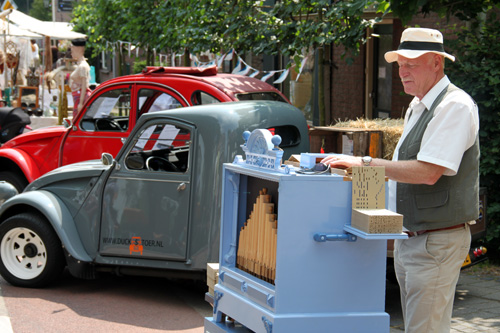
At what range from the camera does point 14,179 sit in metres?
10.0

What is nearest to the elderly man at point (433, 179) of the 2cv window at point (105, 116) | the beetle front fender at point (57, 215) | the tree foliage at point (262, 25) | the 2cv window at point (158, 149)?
the 2cv window at point (158, 149)


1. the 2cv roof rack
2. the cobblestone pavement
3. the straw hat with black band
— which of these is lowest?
the cobblestone pavement

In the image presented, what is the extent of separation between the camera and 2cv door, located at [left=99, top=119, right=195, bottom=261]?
21.4 ft

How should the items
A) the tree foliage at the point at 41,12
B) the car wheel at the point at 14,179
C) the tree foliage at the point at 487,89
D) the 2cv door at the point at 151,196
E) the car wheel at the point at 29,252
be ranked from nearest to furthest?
the 2cv door at the point at 151,196, the car wheel at the point at 29,252, the tree foliage at the point at 487,89, the car wheel at the point at 14,179, the tree foliage at the point at 41,12

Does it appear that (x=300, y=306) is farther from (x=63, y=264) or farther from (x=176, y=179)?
(x=63, y=264)

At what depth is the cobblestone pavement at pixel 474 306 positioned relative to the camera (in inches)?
239

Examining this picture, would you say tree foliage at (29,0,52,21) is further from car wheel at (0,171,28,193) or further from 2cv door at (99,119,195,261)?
2cv door at (99,119,195,261)

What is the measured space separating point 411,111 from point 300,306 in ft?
4.01

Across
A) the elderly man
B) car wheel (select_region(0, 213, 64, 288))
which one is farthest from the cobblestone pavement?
car wheel (select_region(0, 213, 64, 288))

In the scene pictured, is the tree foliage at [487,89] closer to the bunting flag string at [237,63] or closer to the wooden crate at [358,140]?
the wooden crate at [358,140]

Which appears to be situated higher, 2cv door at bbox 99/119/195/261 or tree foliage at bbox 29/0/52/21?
tree foliage at bbox 29/0/52/21

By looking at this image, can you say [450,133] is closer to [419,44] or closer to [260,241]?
[419,44]

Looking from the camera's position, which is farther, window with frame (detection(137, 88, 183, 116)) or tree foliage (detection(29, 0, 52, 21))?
tree foliage (detection(29, 0, 52, 21))

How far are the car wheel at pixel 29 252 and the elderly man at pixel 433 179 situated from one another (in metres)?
4.12
